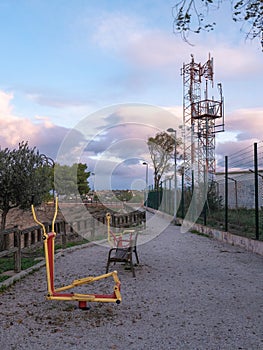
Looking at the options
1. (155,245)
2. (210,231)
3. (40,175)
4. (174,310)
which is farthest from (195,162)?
(174,310)

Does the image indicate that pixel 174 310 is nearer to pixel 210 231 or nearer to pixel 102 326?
pixel 102 326

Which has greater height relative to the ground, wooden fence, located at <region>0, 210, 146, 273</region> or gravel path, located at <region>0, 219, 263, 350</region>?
wooden fence, located at <region>0, 210, 146, 273</region>

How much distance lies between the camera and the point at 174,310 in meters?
5.54

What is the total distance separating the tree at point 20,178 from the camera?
11.3 meters

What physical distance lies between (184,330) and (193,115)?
2428 centimetres

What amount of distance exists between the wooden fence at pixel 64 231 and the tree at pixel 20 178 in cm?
95

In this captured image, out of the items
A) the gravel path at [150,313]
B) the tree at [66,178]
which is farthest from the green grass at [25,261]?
the tree at [66,178]

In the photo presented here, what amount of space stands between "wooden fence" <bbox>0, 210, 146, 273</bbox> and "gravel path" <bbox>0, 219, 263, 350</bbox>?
669mm

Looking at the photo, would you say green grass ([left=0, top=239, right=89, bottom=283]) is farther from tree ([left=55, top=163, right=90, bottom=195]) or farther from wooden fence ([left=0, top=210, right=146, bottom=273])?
tree ([left=55, top=163, right=90, bottom=195])

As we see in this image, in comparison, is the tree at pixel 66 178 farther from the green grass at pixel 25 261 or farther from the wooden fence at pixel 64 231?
the green grass at pixel 25 261

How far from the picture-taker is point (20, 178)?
11344 millimetres

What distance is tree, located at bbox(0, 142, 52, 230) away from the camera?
11.3 m

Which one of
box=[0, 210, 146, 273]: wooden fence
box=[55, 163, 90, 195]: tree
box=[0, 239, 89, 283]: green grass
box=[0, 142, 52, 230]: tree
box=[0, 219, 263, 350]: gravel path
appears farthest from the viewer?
box=[55, 163, 90, 195]: tree

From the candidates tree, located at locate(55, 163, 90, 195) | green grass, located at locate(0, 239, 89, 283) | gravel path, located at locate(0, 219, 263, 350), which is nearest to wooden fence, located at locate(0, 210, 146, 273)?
green grass, located at locate(0, 239, 89, 283)
